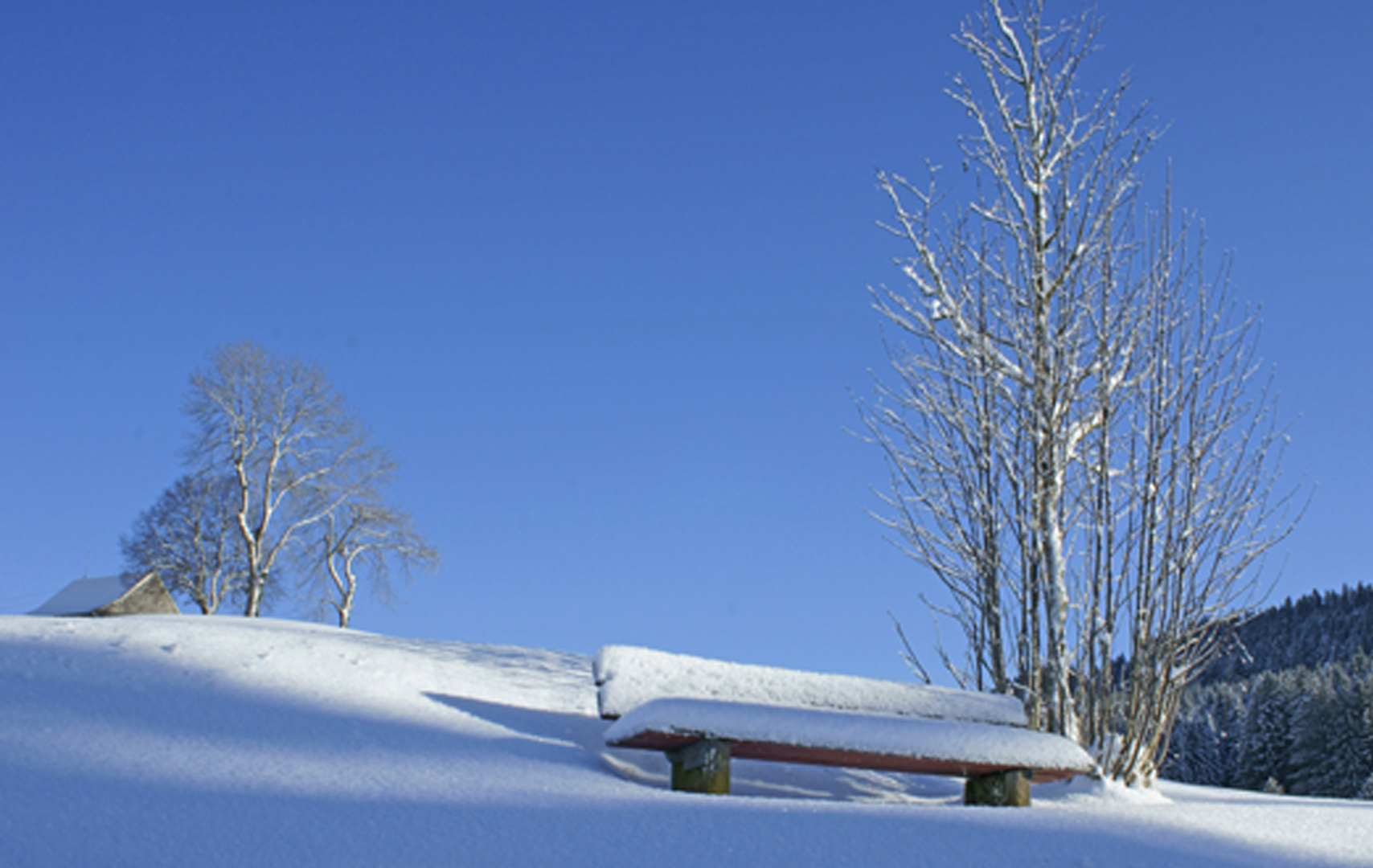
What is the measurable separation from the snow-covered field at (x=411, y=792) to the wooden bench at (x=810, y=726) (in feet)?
0.69

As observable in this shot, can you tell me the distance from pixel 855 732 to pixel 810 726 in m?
0.20

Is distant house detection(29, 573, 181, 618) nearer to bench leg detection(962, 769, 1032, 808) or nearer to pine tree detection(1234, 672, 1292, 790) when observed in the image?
bench leg detection(962, 769, 1032, 808)

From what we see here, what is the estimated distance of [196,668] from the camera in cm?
473

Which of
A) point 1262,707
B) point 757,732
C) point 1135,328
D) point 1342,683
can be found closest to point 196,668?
point 757,732

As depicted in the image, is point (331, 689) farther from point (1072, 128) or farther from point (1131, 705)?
point (1072, 128)

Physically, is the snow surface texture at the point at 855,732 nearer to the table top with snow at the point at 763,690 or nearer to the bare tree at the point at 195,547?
the table top with snow at the point at 763,690

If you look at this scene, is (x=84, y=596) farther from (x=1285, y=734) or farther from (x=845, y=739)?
(x=1285, y=734)

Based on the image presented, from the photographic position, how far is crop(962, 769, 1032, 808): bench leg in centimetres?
429

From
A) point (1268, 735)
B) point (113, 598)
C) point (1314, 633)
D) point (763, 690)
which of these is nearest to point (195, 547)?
point (113, 598)

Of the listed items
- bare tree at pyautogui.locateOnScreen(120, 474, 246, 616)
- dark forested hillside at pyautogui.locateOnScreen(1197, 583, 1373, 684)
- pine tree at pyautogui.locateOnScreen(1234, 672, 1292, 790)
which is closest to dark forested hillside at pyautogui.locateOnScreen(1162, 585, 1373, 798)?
pine tree at pyautogui.locateOnScreen(1234, 672, 1292, 790)

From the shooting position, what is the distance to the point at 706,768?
3826mm

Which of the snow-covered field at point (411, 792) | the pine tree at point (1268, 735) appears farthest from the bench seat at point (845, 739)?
the pine tree at point (1268, 735)

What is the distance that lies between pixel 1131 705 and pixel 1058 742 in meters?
1.05

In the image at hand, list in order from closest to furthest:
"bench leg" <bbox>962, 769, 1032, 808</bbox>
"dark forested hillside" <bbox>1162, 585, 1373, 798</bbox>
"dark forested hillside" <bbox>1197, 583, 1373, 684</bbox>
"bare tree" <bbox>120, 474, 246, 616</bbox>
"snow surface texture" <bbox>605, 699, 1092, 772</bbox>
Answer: "snow surface texture" <bbox>605, 699, 1092, 772</bbox> → "bench leg" <bbox>962, 769, 1032, 808</bbox> → "bare tree" <bbox>120, 474, 246, 616</bbox> → "dark forested hillside" <bbox>1162, 585, 1373, 798</bbox> → "dark forested hillside" <bbox>1197, 583, 1373, 684</bbox>
